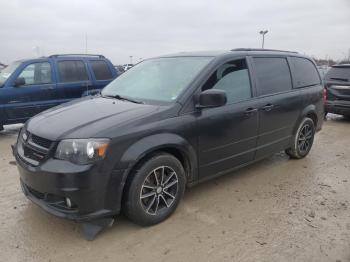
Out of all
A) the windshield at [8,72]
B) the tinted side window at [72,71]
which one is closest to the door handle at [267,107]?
the tinted side window at [72,71]

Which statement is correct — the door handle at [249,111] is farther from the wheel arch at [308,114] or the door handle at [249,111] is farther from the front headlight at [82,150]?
the front headlight at [82,150]

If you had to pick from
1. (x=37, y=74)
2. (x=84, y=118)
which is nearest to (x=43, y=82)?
(x=37, y=74)

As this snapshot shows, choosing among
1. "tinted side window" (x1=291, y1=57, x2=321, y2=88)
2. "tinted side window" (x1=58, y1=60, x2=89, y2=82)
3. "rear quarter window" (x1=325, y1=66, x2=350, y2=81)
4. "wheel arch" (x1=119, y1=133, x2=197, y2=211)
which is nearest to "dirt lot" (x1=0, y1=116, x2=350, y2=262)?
"wheel arch" (x1=119, y1=133, x2=197, y2=211)

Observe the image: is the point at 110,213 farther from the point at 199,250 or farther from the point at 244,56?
the point at 244,56

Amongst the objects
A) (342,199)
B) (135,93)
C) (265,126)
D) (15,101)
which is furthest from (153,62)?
(15,101)

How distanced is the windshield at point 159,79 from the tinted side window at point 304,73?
2.02 metres

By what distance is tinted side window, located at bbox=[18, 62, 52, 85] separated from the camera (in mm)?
7694

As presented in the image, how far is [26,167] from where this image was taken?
321 centimetres

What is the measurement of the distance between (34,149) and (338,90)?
8617 mm

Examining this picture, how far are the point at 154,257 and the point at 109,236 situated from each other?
569 millimetres

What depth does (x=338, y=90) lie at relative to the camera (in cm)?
935

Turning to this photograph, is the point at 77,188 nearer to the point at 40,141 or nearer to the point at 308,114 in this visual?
the point at 40,141

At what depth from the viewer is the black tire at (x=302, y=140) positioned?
18.2 feet

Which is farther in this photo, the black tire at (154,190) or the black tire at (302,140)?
the black tire at (302,140)
